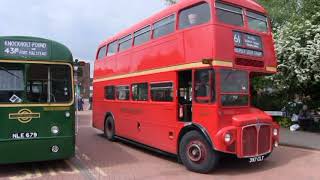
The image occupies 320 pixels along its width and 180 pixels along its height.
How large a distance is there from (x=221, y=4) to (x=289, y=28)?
8849 mm

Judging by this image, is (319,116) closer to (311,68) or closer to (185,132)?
(311,68)

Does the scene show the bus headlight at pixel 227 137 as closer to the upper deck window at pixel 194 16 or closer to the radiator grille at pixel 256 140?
the radiator grille at pixel 256 140

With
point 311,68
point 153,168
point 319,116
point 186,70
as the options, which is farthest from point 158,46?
point 319,116

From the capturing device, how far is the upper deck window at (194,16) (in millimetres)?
10109

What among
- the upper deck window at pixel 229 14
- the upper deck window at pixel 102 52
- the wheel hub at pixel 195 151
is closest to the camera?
the wheel hub at pixel 195 151

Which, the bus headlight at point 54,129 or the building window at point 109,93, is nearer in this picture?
the bus headlight at point 54,129

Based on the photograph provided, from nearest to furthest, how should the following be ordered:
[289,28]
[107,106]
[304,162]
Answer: [304,162] < [107,106] < [289,28]

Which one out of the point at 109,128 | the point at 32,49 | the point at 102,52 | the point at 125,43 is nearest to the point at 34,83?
the point at 32,49

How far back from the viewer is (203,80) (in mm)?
10039

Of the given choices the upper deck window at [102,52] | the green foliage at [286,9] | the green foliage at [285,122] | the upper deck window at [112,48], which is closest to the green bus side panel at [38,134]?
the upper deck window at [112,48]

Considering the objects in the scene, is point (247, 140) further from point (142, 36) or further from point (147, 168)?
point (142, 36)

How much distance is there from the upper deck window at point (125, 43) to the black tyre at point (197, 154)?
471 cm

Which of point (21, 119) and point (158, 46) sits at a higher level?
point (158, 46)

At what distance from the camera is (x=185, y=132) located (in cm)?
1067
